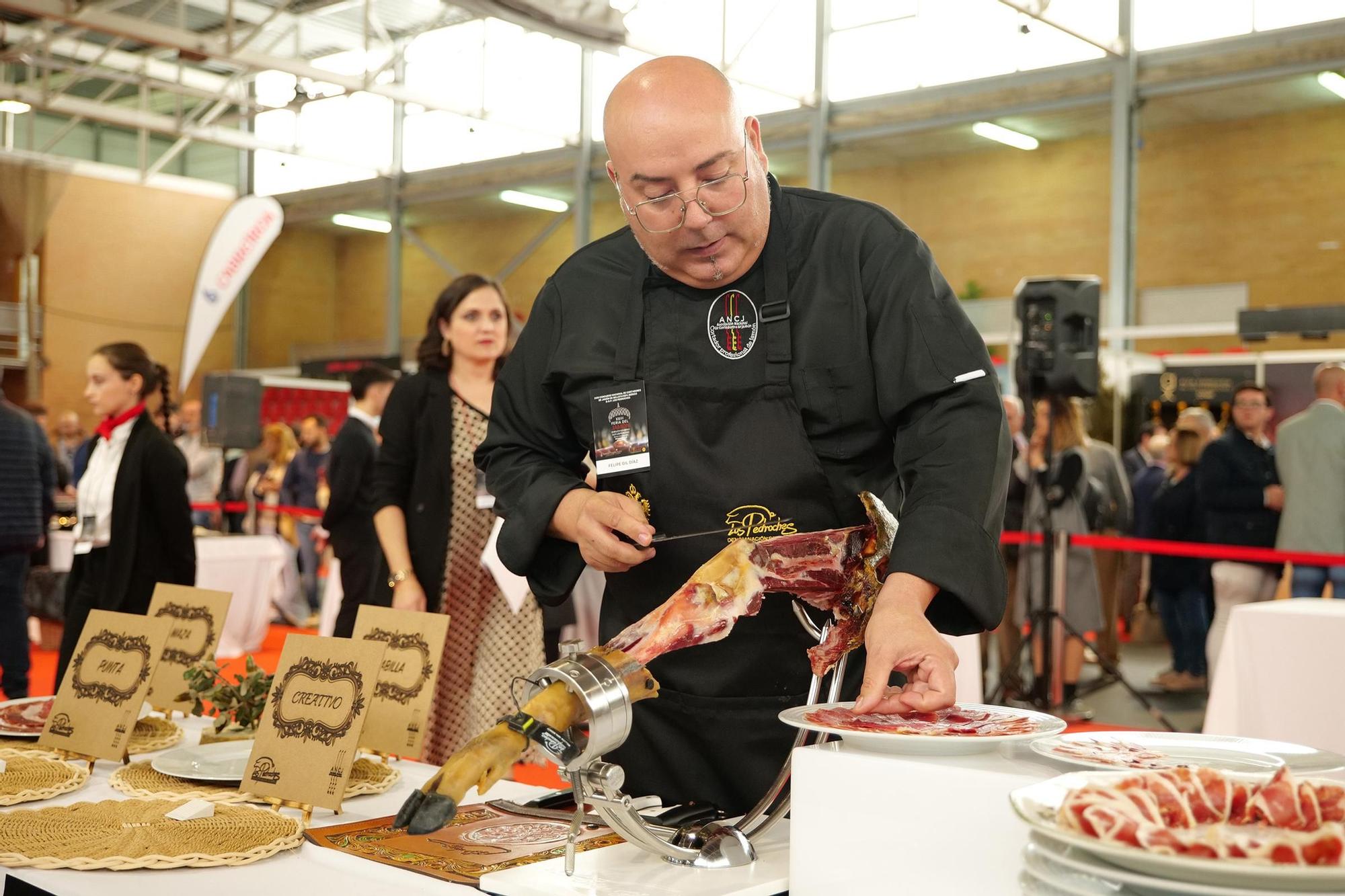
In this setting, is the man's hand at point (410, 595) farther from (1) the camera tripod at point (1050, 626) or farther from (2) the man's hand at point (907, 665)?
(1) the camera tripod at point (1050, 626)

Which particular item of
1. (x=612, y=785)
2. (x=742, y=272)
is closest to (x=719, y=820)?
(x=612, y=785)

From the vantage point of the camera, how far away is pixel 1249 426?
581 centimetres

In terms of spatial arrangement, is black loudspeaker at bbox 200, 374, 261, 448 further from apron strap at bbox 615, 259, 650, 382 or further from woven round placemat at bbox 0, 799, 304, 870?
apron strap at bbox 615, 259, 650, 382

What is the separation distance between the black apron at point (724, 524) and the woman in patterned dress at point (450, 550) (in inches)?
54.5

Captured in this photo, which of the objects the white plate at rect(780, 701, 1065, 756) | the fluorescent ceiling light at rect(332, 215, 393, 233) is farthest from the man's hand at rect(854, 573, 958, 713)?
the fluorescent ceiling light at rect(332, 215, 393, 233)

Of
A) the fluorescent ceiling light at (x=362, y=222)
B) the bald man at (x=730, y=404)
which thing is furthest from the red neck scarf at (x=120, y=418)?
the fluorescent ceiling light at (x=362, y=222)

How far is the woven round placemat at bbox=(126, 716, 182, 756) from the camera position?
1.77 meters

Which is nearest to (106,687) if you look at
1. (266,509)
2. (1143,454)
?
(266,509)

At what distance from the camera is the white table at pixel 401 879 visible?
3.50 ft

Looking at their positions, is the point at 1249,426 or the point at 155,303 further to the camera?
the point at 155,303

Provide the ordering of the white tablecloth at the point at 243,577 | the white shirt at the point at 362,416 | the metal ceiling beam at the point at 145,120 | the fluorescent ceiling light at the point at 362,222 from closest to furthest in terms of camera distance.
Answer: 1. the white shirt at the point at 362,416
2. the white tablecloth at the point at 243,577
3. the metal ceiling beam at the point at 145,120
4. the fluorescent ceiling light at the point at 362,222

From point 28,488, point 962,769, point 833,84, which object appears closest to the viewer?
point 962,769

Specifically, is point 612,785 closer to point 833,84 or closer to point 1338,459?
point 1338,459

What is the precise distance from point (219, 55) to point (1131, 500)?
7541mm
